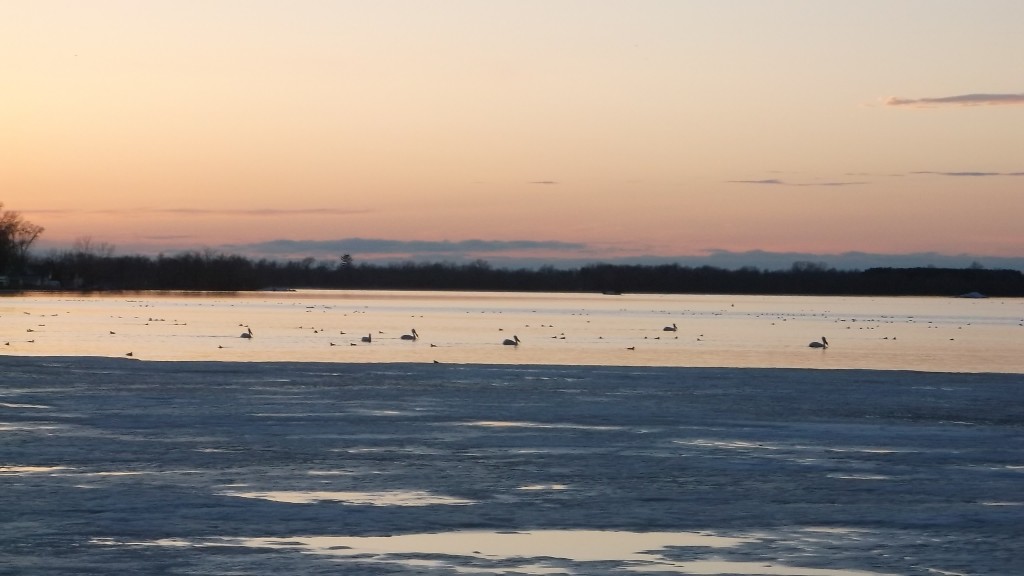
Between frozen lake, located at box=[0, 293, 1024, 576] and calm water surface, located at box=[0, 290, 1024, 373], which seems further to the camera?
calm water surface, located at box=[0, 290, 1024, 373]

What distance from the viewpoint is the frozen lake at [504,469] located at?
9.73 meters

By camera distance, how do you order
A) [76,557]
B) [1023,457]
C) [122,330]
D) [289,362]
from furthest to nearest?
[122,330] < [289,362] < [1023,457] < [76,557]

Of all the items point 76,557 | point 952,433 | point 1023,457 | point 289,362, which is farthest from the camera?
point 289,362

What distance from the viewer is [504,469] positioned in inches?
552

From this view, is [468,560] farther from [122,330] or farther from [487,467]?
[122,330]

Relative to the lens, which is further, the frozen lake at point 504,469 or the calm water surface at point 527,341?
the calm water surface at point 527,341

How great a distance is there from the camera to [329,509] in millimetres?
11398

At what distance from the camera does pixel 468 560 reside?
9477 millimetres

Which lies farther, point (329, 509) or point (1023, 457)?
point (1023, 457)

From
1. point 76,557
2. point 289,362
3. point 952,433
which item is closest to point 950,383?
point 952,433

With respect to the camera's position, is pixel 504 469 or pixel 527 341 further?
pixel 527 341

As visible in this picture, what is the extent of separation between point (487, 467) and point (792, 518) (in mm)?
3880

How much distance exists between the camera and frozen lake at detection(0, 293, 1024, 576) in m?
9.73

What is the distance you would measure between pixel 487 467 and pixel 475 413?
5.94 metres
